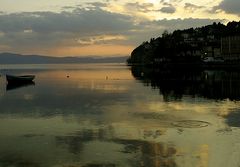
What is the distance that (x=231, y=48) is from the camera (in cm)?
17162

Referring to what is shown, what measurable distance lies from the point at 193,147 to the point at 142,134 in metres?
3.70

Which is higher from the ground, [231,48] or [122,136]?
[231,48]

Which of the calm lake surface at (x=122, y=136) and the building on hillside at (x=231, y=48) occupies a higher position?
the building on hillside at (x=231, y=48)

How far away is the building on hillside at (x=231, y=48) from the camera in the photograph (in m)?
168

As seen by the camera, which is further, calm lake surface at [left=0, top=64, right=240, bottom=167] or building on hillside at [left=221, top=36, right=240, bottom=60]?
building on hillside at [left=221, top=36, right=240, bottom=60]

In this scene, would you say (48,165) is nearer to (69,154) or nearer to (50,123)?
(69,154)

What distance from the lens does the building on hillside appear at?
168 meters

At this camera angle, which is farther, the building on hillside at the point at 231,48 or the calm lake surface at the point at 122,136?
the building on hillside at the point at 231,48

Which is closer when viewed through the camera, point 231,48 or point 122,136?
point 122,136

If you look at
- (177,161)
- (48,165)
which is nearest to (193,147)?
(177,161)

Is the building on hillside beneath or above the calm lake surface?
above

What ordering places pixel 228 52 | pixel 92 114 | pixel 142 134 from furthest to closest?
pixel 228 52 → pixel 92 114 → pixel 142 134

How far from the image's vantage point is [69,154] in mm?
16734

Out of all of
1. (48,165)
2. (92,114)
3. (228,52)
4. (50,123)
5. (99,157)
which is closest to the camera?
(48,165)
